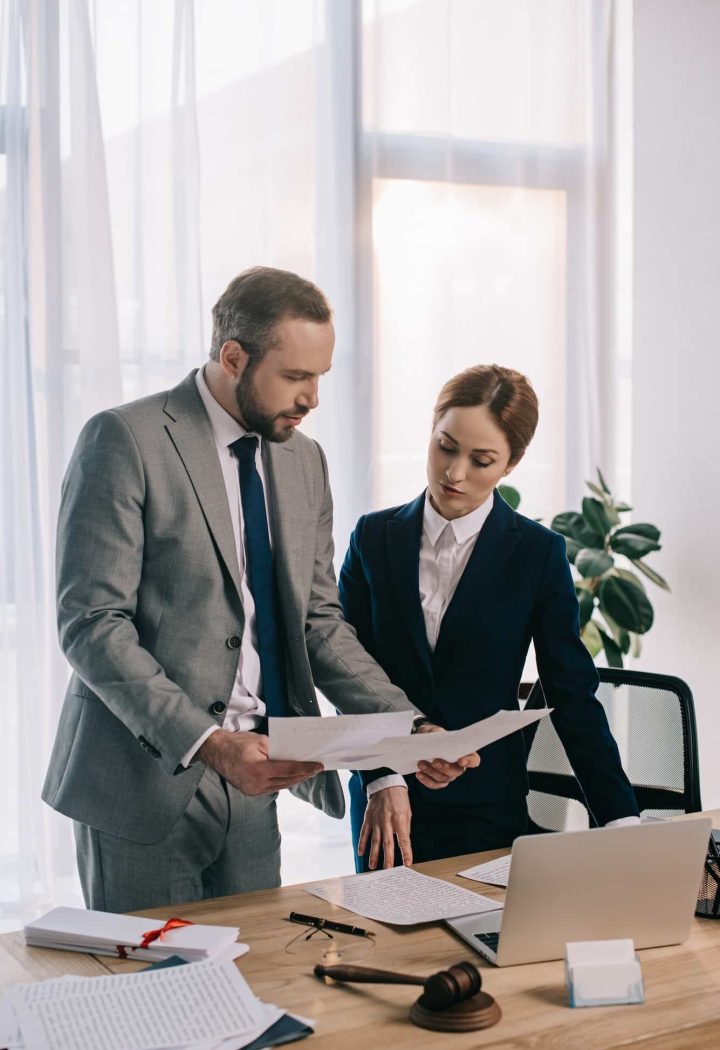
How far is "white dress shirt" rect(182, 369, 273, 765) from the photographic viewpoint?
2.00 meters

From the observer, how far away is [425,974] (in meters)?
1.49

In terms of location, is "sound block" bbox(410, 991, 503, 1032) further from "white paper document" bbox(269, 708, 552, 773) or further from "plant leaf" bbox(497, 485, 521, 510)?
"plant leaf" bbox(497, 485, 521, 510)

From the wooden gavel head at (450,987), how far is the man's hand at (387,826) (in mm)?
587

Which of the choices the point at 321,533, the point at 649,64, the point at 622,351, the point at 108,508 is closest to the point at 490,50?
the point at 649,64

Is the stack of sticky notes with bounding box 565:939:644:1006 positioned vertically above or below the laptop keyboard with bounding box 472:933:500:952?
above

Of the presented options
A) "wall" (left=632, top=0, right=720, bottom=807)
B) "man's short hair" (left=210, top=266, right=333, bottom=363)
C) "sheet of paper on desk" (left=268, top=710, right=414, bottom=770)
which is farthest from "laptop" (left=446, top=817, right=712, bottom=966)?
"wall" (left=632, top=0, right=720, bottom=807)

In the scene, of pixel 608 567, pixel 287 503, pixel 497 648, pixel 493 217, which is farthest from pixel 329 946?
pixel 493 217

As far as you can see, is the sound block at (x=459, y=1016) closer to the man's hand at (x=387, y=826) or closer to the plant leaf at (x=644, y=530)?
the man's hand at (x=387, y=826)

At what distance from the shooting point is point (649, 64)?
4.29 m

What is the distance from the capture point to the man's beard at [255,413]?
1975 millimetres

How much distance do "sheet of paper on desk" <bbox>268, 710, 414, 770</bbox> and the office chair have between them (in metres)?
0.68

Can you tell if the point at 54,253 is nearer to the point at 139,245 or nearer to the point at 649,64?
the point at 139,245

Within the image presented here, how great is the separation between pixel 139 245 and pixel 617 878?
105 inches

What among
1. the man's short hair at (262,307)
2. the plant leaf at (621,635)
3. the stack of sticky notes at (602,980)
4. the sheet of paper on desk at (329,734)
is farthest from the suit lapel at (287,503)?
the plant leaf at (621,635)
